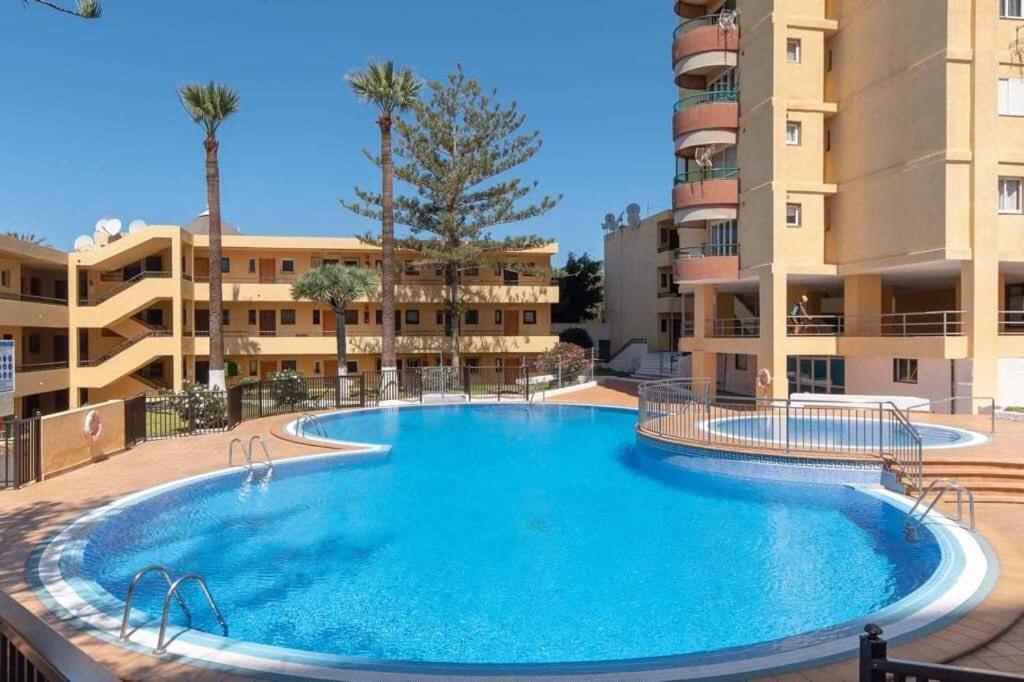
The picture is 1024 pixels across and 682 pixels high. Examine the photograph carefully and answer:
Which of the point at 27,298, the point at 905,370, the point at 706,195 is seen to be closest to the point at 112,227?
the point at 27,298

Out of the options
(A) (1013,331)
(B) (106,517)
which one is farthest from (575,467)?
(A) (1013,331)

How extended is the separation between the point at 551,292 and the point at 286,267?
1641 cm

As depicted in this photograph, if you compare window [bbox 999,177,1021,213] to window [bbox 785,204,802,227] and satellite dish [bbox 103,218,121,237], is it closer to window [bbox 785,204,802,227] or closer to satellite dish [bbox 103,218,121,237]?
window [bbox 785,204,802,227]

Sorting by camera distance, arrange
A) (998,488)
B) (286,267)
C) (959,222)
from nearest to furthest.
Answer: (998,488), (959,222), (286,267)

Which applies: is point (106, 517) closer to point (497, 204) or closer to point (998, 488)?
point (998, 488)

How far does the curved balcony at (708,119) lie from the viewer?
89.4 feet

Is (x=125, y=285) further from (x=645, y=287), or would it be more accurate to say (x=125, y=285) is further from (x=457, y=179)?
(x=645, y=287)

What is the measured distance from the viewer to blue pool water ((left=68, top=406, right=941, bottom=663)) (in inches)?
308

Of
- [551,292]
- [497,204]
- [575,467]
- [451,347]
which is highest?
[497,204]

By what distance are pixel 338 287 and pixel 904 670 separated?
110 feet

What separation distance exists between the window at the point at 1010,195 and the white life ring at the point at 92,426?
26477 millimetres

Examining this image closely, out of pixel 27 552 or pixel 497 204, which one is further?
pixel 497 204

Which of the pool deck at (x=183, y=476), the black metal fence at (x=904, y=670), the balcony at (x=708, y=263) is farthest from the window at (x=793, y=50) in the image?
the black metal fence at (x=904, y=670)

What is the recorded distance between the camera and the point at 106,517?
11062mm
